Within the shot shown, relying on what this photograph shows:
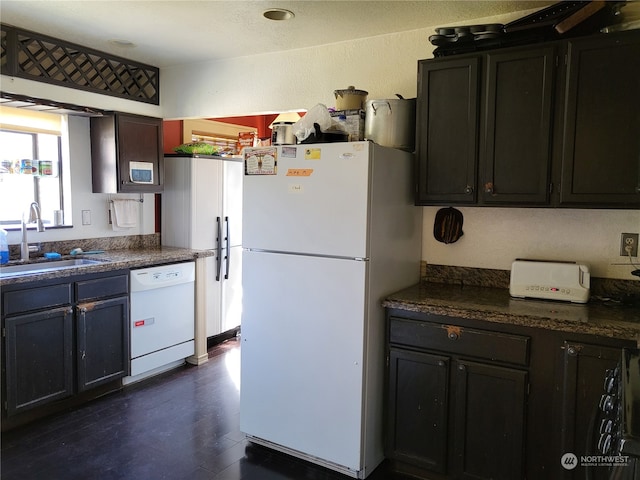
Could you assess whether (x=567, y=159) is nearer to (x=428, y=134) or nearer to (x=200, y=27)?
(x=428, y=134)

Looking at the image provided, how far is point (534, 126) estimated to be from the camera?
229cm

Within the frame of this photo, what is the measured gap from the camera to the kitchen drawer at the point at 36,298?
105 inches

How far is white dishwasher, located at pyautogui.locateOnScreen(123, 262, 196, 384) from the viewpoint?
3.41 m

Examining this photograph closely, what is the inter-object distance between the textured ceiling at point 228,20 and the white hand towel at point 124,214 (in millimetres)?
1209

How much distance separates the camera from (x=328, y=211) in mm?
2354

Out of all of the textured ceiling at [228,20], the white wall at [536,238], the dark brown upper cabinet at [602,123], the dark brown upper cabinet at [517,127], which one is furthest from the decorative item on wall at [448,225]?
the textured ceiling at [228,20]

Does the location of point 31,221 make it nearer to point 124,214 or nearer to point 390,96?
point 124,214

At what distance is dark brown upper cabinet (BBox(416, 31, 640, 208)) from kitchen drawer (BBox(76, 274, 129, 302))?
6.96 feet

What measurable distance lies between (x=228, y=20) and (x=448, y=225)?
1.80 m

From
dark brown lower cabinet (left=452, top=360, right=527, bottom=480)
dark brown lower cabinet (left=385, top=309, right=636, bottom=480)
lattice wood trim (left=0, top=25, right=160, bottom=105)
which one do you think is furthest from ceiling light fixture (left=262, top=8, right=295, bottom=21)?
dark brown lower cabinet (left=452, top=360, right=527, bottom=480)

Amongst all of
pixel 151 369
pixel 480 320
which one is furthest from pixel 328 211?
pixel 151 369

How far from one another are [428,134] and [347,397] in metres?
1.45

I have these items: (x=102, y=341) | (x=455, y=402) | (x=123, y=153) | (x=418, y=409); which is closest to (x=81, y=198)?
(x=123, y=153)

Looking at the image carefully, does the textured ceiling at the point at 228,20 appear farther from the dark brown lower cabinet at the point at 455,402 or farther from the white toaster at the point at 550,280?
the dark brown lower cabinet at the point at 455,402
